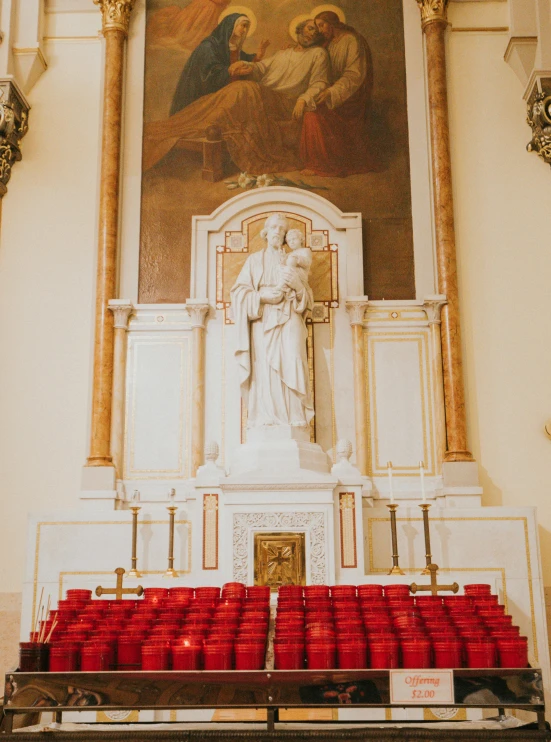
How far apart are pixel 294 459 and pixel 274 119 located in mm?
4311

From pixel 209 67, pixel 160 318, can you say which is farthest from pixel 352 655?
pixel 209 67

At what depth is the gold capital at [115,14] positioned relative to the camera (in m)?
10.6

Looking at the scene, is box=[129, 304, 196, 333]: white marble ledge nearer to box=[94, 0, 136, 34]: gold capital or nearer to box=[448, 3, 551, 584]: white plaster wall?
box=[448, 3, 551, 584]: white plaster wall

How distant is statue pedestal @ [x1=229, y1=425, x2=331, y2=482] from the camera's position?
8055mm

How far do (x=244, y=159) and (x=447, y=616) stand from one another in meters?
6.29

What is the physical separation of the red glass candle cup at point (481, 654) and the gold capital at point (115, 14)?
824 cm

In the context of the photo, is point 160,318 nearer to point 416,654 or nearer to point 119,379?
point 119,379

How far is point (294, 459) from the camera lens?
8211mm

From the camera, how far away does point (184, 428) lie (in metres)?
9.58

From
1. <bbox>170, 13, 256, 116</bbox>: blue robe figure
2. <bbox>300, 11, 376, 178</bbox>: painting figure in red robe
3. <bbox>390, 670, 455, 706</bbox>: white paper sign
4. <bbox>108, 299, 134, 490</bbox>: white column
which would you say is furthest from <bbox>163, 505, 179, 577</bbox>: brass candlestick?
<bbox>170, 13, 256, 116</bbox>: blue robe figure

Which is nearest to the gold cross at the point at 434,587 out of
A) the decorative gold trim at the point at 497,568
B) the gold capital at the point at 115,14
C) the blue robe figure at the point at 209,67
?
the decorative gold trim at the point at 497,568

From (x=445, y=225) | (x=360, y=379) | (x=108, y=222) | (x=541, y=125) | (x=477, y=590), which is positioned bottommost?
(x=477, y=590)

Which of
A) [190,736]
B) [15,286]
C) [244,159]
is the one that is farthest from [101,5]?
[190,736]

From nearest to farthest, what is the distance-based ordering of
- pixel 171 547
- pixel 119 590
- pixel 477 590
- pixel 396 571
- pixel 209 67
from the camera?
pixel 477 590
pixel 119 590
pixel 396 571
pixel 171 547
pixel 209 67
